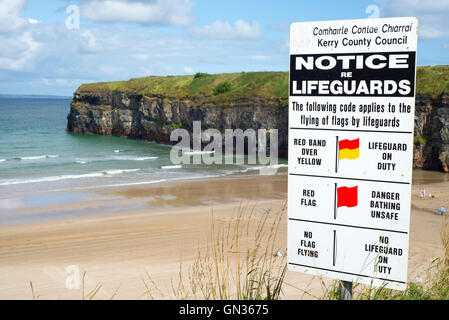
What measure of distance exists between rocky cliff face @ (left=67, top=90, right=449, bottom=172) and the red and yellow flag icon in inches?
1326

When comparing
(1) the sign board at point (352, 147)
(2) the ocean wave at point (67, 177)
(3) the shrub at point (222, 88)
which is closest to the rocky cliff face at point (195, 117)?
(3) the shrub at point (222, 88)

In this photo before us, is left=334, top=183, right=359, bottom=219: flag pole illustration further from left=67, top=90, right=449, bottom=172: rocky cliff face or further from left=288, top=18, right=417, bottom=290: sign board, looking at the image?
left=67, top=90, right=449, bottom=172: rocky cliff face

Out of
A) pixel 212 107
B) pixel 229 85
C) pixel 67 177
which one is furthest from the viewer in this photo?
pixel 229 85

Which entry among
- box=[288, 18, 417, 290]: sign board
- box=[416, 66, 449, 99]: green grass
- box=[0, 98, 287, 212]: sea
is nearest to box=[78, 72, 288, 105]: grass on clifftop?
box=[0, 98, 287, 212]: sea

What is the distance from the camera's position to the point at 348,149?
315cm

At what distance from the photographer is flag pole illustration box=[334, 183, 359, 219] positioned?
Result: 314 cm

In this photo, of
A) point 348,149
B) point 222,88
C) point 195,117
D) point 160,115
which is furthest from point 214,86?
point 348,149

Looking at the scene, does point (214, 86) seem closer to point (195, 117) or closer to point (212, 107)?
point (195, 117)

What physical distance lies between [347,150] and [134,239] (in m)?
14.4

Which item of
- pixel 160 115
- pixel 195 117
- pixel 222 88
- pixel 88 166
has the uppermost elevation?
pixel 222 88

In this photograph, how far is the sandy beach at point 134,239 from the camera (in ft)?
38.0

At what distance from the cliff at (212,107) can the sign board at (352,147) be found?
33.7 meters
